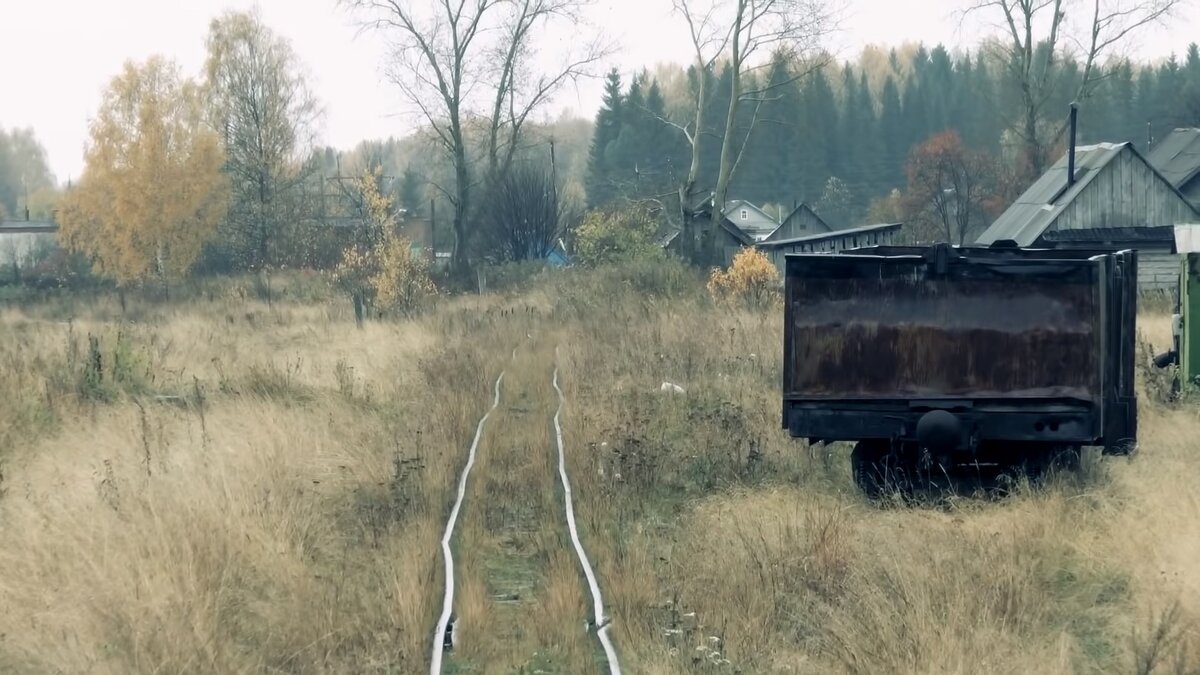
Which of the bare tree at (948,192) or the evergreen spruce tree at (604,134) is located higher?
the evergreen spruce tree at (604,134)

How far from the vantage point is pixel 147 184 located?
53.5 metres

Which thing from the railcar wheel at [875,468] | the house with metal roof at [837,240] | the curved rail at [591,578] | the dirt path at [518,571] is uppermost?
the house with metal roof at [837,240]

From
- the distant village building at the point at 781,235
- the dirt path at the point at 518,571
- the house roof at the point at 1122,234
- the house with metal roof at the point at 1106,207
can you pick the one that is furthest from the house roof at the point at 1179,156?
the dirt path at the point at 518,571

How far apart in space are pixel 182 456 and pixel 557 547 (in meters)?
3.37

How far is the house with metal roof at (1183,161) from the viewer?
2103 inches

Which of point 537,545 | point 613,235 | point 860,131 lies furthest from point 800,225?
point 537,545

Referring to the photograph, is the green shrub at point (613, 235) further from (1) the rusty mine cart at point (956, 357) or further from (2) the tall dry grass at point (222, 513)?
(1) the rusty mine cart at point (956, 357)

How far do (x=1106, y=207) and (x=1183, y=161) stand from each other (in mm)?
20041

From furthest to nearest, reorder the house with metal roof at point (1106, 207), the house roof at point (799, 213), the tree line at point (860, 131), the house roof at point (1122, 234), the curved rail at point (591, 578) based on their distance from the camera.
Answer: the tree line at point (860, 131), the house roof at point (799, 213), the house with metal roof at point (1106, 207), the house roof at point (1122, 234), the curved rail at point (591, 578)

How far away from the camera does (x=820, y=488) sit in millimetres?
9297

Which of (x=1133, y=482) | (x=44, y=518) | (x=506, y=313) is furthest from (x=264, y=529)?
(x=506, y=313)

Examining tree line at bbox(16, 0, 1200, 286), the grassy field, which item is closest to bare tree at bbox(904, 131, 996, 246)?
tree line at bbox(16, 0, 1200, 286)

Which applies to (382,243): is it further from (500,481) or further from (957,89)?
(957,89)

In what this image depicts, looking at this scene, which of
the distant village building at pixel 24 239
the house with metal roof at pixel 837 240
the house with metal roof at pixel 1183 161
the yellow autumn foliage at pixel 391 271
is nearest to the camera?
the yellow autumn foliage at pixel 391 271
